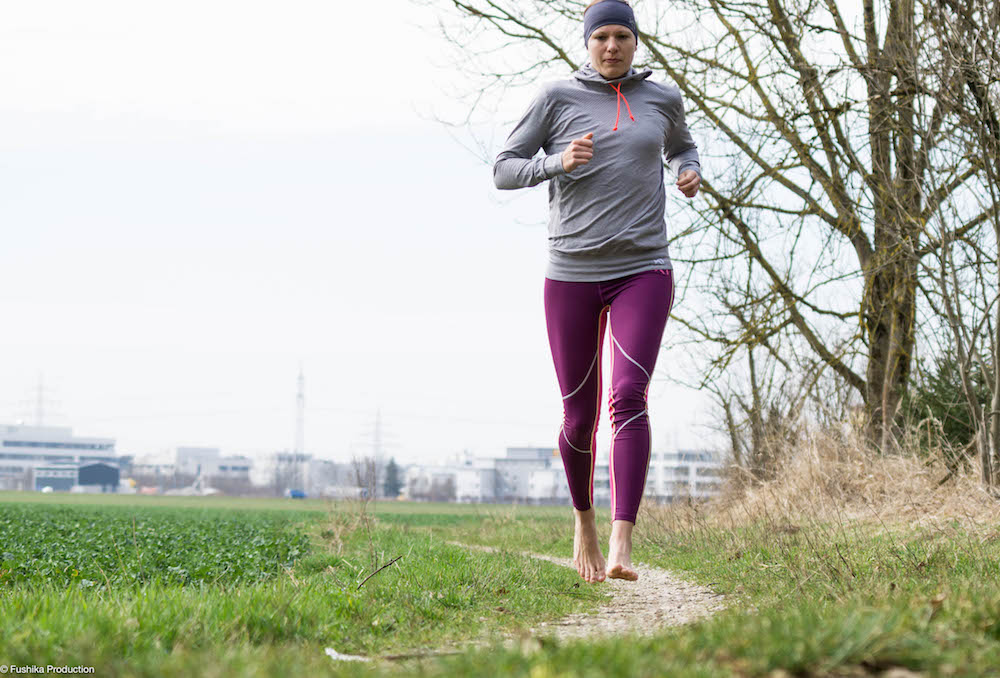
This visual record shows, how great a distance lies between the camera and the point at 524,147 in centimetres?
464

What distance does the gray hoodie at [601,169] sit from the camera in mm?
4352

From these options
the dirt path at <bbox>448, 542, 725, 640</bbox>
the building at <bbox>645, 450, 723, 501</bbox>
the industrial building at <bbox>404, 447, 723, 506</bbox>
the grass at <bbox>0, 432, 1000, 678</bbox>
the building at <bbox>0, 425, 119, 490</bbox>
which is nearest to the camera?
the grass at <bbox>0, 432, 1000, 678</bbox>

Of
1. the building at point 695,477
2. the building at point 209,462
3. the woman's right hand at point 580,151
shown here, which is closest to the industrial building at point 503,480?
the building at point 209,462

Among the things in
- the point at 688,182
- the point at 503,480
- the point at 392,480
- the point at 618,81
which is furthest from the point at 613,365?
the point at 503,480

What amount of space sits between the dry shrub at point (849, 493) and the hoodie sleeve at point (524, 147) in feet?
13.1

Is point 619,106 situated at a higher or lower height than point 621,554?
higher

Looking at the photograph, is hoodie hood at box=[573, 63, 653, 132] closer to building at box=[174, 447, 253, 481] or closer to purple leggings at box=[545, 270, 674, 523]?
purple leggings at box=[545, 270, 674, 523]

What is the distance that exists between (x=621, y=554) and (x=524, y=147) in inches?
77.4

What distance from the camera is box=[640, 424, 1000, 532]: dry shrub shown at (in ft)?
25.5

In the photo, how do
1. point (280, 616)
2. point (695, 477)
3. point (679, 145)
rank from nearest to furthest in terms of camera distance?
point (280, 616), point (679, 145), point (695, 477)

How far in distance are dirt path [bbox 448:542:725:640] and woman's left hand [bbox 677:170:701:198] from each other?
1.87 metres

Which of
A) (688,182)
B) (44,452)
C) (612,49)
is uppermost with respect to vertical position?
(612,49)

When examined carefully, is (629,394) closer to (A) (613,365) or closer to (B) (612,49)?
(A) (613,365)

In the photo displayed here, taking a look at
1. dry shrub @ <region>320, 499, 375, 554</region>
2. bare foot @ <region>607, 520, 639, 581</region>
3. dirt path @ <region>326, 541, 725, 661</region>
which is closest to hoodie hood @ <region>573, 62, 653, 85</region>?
bare foot @ <region>607, 520, 639, 581</region>
